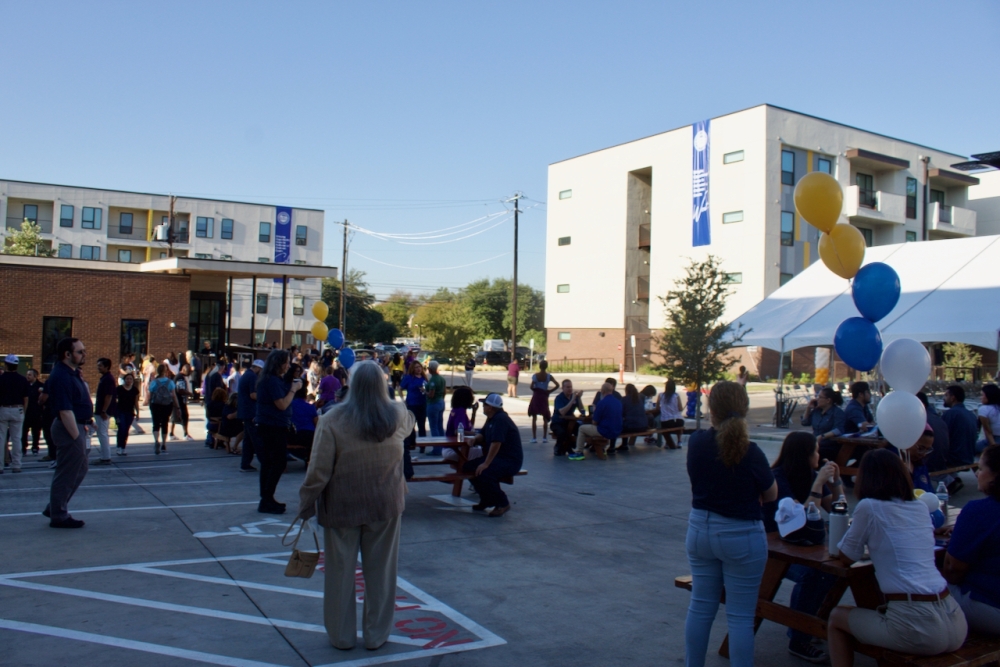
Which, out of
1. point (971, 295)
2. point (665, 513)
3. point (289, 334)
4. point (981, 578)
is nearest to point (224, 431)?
point (665, 513)

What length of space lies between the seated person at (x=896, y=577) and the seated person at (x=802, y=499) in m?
0.67

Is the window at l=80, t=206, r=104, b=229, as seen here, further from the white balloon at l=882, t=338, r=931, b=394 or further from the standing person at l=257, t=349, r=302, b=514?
the white balloon at l=882, t=338, r=931, b=394

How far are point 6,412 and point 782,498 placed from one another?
10.4 meters

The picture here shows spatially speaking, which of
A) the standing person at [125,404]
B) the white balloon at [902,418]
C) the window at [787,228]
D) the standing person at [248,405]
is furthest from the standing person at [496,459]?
the window at [787,228]

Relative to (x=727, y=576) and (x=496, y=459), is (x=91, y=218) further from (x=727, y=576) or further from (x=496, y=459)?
(x=727, y=576)

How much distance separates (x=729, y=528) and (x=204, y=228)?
6588 cm

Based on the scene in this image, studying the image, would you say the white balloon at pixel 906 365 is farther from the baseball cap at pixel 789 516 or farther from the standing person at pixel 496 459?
the standing person at pixel 496 459

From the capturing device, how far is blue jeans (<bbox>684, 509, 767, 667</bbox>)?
398 centimetres

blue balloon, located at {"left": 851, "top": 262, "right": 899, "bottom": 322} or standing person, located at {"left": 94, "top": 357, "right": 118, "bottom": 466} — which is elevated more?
blue balloon, located at {"left": 851, "top": 262, "right": 899, "bottom": 322}

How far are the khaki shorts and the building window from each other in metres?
46.6

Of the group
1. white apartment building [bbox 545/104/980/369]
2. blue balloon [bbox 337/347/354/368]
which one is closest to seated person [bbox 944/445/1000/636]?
Answer: blue balloon [bbox 337/347/354/368]

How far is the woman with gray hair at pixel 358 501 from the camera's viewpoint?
457 centimetres

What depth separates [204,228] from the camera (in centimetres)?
6356

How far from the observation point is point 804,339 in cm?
1590
